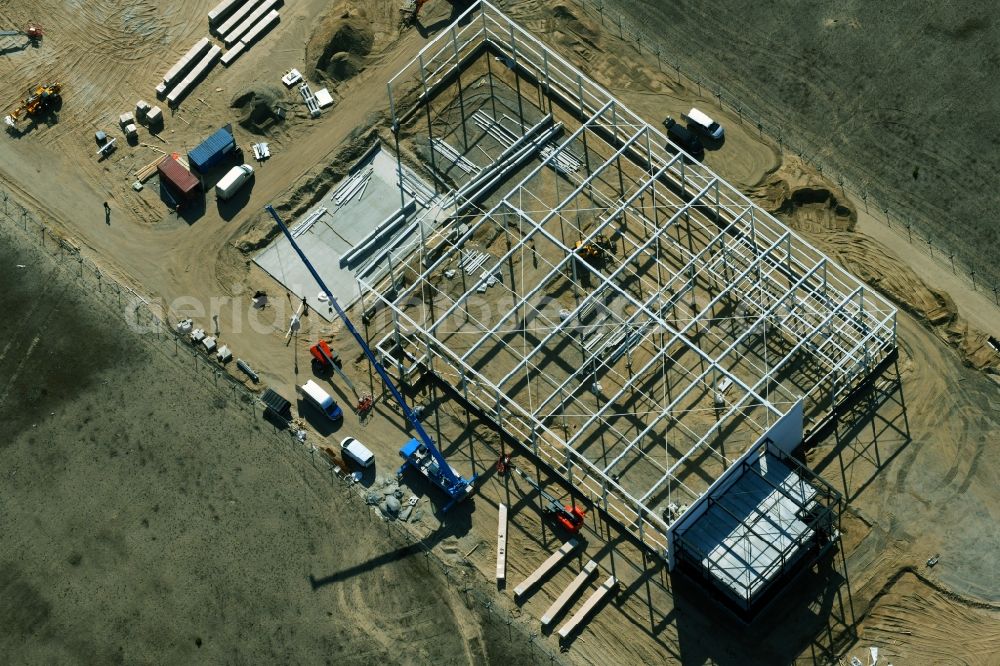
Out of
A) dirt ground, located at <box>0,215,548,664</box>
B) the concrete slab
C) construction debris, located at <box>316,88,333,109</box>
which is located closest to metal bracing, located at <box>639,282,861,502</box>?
dirt ground, located at <box>0,215,548,664</box>

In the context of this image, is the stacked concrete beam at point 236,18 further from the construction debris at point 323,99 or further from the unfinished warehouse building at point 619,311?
the unfinished warehouse building at point 619,311

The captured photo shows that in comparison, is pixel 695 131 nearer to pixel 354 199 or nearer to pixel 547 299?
pixel 547 299

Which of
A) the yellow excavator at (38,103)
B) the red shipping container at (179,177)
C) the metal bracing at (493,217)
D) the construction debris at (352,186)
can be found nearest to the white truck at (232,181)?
the red shipping container at (179,177)

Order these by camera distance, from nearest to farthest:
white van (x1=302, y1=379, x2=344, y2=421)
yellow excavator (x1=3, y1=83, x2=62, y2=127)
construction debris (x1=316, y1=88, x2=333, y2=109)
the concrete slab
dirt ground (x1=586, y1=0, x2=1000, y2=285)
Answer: white van (x1=302, y1=379, x2=344, y2=421) → the concrete slab → dirt ground (x1=586, y1=0, x2=1000, y2=285) → construction debris (x1=316, y1=88, x2=333, y2=109) → yellow excavator (x1=3, y1=83, x2=62, y2=127)

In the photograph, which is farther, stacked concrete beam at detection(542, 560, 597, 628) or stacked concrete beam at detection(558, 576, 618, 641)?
stacked concrete beam at detection(542, 560, 597, 628)

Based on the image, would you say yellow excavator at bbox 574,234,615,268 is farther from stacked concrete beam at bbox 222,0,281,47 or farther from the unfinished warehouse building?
stacked concrete beam at bbox 222,0,281,47

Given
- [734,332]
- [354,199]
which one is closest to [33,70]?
[354,199]
